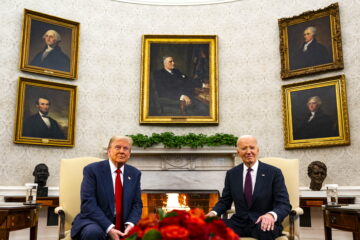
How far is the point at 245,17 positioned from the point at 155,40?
2063mm

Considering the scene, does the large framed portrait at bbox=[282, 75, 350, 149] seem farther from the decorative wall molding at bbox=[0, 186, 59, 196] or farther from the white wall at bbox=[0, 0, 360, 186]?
the decorative wall molding at bbox=[0, 186, 59, 196]

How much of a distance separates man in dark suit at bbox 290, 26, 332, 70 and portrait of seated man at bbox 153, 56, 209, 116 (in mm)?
2027

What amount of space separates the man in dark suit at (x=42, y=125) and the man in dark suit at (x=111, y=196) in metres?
3.53

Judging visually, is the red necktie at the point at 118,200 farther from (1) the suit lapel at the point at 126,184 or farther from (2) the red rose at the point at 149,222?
(2) the red rose at the point at 149,222

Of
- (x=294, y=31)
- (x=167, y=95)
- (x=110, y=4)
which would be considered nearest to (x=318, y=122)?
(x=294, y=31)

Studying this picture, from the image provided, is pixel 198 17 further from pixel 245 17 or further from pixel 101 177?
pixel 101 177

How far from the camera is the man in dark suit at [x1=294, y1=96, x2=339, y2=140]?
6195 millimetres

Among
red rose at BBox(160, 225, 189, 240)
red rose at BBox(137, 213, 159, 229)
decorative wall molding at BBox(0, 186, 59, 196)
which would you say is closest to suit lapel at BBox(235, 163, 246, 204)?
red rose at BBox(137, 213, 159, 229)

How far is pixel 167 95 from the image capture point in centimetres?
736

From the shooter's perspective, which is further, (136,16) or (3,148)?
(136,16)

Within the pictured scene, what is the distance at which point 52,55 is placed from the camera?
685cm

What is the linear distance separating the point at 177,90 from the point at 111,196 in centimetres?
437

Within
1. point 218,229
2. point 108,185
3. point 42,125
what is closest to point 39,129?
point 42,125

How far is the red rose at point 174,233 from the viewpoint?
1562 mm
